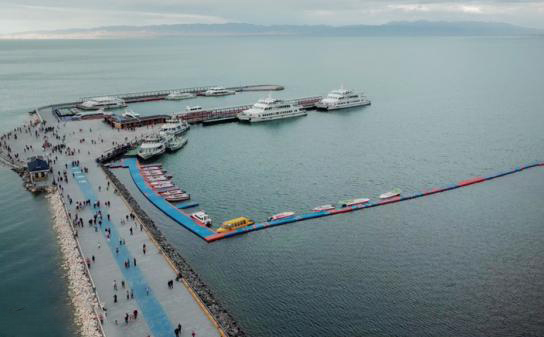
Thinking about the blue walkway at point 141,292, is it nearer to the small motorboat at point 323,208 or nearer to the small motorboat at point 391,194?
the small motorboat at point 323,208

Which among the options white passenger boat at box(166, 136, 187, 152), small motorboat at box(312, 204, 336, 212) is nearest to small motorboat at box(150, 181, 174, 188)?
white passenger boat at box(166, 136, 187, 152)

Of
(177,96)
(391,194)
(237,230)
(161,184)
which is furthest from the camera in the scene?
(177,96)

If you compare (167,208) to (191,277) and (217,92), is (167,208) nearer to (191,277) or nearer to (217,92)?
(191,277)

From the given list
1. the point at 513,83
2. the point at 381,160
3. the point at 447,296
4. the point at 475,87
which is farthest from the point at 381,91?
the point at 447,296

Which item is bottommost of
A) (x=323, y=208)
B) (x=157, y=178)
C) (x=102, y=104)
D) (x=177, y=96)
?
(x=323, y=208)

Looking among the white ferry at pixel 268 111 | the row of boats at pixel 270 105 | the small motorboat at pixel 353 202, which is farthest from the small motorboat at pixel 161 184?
the white ferry at pixel 268 111

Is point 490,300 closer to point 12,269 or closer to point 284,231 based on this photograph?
point 284,231

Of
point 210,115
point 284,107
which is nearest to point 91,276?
point 210,115
